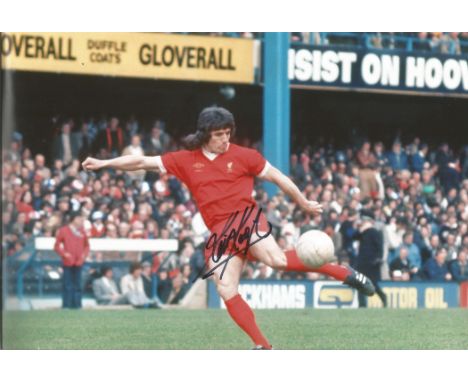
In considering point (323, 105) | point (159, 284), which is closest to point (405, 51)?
point (323, 105)

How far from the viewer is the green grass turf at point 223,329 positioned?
453 inches

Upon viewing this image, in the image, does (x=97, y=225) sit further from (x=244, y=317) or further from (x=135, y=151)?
(x=244, y=317)

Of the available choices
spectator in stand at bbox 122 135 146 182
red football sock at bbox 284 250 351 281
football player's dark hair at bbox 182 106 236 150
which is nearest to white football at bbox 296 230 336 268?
red football sock at bbox 284 250 351 281

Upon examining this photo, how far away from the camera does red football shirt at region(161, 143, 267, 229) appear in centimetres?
1075

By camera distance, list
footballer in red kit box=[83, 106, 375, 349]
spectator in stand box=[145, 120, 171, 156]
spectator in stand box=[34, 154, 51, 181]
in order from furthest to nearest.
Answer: spectator in stand box=[145, 120, 171, 156] → spectator in stand box=[34, 154, 51, 181] → footballer in red kit box=[83, 106, 375, 349]

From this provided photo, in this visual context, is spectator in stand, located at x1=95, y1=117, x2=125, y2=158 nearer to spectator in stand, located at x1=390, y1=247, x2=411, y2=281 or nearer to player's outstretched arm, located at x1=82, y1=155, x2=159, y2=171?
spectator in stand, located at x1=390, y1=247, x2=411, y2=281

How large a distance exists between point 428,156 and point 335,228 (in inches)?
148

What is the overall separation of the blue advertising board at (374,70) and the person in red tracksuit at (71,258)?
5.68m

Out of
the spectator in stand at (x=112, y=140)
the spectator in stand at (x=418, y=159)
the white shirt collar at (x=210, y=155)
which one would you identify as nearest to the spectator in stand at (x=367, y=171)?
the spectator in stand at (x=418, y=159)

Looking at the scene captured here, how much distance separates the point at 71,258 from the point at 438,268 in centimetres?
562

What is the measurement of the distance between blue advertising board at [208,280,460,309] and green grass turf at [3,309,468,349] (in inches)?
75.9

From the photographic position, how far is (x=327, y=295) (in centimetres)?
1964

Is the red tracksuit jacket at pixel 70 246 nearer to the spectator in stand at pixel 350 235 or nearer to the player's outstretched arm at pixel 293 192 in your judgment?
the spectator in stand at pixel 350 235

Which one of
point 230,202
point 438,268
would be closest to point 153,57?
point 438,268
